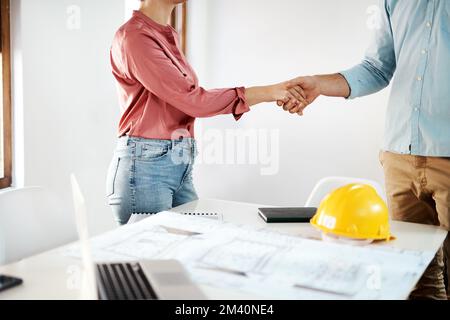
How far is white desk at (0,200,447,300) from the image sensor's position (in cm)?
112

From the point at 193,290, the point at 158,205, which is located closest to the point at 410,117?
the point at 158,205

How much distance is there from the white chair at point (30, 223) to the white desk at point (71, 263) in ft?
1.31

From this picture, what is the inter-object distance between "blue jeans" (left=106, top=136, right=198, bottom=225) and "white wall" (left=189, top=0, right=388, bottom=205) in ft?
5.86

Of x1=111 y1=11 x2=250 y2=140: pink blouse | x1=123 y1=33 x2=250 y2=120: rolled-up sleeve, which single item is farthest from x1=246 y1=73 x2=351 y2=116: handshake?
x1=123 y1=33 x2=250 y2=120: rolled-up sleeve

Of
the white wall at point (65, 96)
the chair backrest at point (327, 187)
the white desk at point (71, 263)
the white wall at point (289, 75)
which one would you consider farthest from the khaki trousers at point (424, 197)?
the white wall at point (65, 96)

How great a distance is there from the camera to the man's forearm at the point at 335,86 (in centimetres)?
226

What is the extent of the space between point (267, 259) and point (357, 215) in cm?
31

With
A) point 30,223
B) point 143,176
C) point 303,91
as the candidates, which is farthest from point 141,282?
point 303,91

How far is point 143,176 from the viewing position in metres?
2.04

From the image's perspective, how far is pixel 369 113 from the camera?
350 centimetres

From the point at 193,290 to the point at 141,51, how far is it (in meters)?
1.17

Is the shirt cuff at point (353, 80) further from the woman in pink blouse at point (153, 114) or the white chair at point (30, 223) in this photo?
the white chair at point (30, 223)
